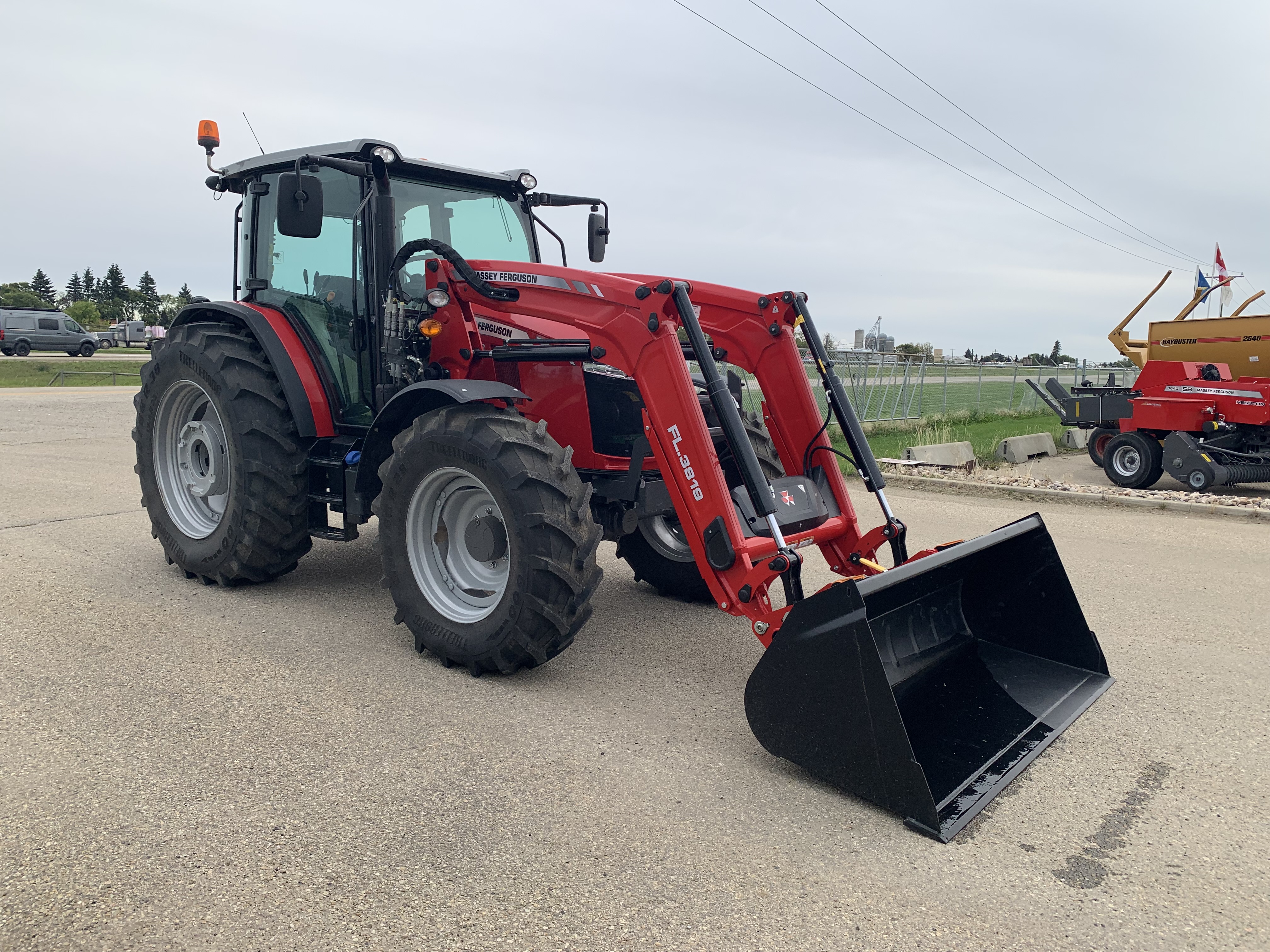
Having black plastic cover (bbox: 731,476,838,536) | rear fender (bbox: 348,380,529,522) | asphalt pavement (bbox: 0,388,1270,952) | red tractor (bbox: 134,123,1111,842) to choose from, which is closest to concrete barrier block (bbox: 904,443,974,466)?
asphalt pavement (bbox: 0,388,1270,952)

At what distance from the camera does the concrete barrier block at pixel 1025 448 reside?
1516 centimetres

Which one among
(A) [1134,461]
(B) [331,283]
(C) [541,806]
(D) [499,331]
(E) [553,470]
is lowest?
(C) [541,806]

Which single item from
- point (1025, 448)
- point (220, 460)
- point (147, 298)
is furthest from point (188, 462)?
point (147, 298)

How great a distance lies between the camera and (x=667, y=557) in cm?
569

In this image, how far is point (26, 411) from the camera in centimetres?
1750

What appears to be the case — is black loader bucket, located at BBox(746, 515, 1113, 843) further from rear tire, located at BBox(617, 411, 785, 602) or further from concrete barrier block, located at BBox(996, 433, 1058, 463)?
concrete barrier block, located at BBox(996, 433, 1058, 463)

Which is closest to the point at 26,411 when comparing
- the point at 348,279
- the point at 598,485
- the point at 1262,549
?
the point at 348,279

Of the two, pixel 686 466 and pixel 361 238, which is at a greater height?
pixel 361 238

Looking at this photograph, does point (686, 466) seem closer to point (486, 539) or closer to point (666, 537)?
point (486, 539)

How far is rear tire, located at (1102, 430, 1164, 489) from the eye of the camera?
12367 mm

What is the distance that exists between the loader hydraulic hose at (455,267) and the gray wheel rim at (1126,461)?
10824 millimetres

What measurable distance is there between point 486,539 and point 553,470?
0.59 m

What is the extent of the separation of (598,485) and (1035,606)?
2232mm

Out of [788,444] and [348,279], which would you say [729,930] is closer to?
[788,444]
